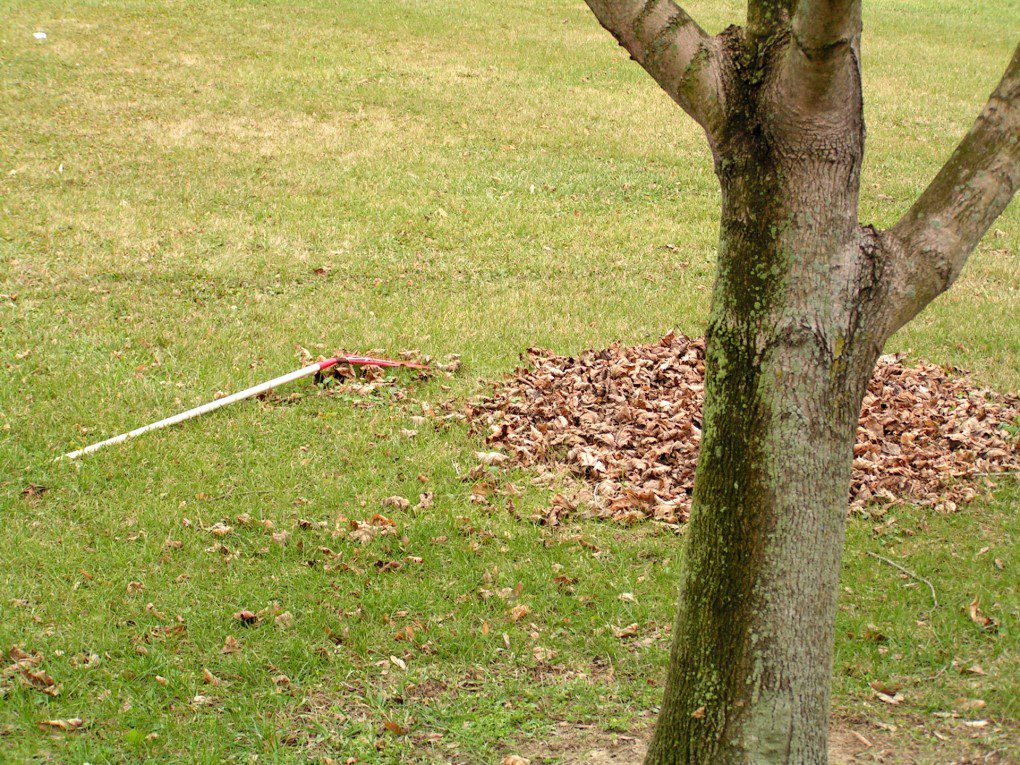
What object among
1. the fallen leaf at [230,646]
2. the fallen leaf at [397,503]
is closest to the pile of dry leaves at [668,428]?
the fallen leaf at [397,503]

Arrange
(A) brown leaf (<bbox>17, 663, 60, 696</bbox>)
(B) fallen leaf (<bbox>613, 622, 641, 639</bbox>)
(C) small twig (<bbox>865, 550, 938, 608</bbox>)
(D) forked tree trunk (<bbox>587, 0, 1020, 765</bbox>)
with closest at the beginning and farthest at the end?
(D) forked tree trunk (<bbox>587, 0, 1020, 765</bbox>), (A) brown leaf (<bbox>17, 663, 60, 696</bbox>), (B) fallen leaf (<bbox>613, 622, 641, 639</bbox>), (C) small twig (<bbox>865, 550, 938, 608</bbox>)

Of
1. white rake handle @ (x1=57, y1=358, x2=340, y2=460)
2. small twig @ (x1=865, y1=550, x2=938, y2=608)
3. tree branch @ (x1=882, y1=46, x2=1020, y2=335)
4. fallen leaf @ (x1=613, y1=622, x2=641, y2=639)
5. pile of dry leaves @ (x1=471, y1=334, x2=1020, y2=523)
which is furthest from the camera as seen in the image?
white rake handle @ (x1=57, y1=358, x2=340, y2=460)

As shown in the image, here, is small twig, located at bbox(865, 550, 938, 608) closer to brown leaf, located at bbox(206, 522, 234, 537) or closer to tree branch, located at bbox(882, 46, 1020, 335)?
tree branch, located at bbox(882, 46, 1020, 335)

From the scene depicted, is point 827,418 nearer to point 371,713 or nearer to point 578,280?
point 371,713

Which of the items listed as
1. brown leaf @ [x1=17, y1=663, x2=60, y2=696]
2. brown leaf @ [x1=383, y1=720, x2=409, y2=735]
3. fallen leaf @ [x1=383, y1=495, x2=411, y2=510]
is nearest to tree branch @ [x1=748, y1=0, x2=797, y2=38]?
brown leaf @ [x1=383, y1=720, x2=409, y2=735]

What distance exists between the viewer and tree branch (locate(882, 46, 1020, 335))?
3.29 m

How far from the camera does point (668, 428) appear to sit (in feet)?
22.0

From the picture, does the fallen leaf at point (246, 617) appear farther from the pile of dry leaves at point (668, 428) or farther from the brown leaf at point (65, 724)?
the pile of dry leaves at point (668, 428)

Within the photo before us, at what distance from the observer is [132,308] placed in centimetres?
899

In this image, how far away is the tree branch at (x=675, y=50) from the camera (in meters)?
3.25

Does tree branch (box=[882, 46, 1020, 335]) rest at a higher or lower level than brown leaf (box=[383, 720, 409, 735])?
higher

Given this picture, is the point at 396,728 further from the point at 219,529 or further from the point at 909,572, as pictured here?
the point at 909,572

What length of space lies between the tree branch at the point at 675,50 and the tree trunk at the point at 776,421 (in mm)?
71

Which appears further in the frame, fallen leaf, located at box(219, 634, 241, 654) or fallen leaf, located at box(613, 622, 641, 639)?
fallen leaf, located at box(613, 622, 641, 639)
